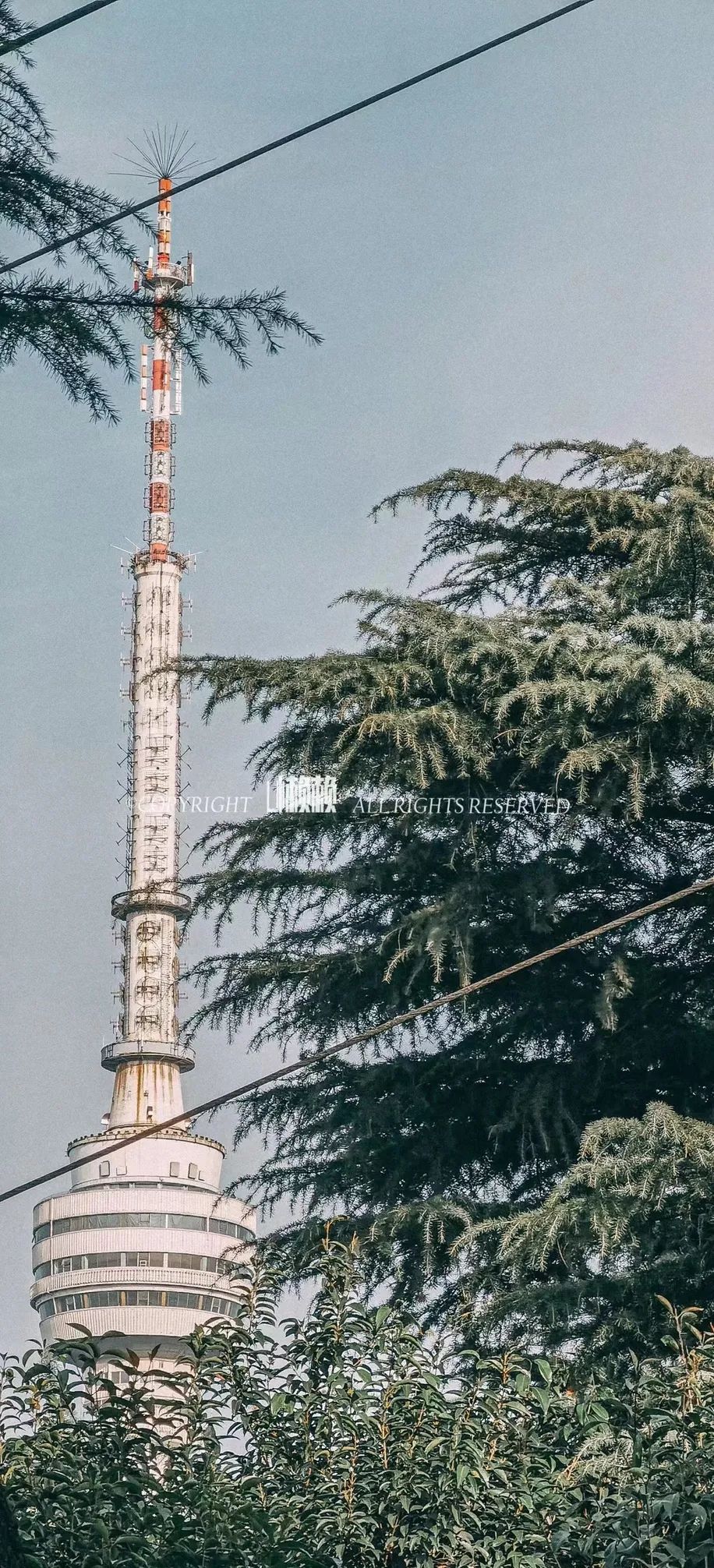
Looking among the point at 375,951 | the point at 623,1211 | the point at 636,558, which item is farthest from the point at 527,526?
the point at 623,1211

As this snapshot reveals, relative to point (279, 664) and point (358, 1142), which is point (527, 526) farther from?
point (358, 1142)

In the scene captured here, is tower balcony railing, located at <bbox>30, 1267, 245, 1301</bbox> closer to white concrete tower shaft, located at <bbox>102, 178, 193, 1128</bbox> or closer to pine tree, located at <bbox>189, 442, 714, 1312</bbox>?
white concrete tower shaft, located at <bbox>102, 178, 193, 1128</bbox>

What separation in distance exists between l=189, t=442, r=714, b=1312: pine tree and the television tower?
70.7 m

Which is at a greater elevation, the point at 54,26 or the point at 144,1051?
the point at 144,1051

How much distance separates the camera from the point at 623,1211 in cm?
807

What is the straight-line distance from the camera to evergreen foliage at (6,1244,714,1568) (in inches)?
217

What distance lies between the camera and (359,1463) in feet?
19.8

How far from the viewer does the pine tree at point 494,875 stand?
9.24 metres

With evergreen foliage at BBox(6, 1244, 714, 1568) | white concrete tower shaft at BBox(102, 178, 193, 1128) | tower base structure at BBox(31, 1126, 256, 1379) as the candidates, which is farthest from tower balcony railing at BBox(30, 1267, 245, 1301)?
evergreen foliage at BBox(6, 1244, 714, 1568)

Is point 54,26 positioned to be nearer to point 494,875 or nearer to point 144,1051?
point 494,875

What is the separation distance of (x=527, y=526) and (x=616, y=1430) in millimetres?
6125

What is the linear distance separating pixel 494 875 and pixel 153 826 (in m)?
82.4

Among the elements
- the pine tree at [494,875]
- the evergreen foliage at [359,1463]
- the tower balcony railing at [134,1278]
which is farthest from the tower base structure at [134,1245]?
the evergreen foliage at [359,1463]

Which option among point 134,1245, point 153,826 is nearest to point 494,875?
point 134,1245
